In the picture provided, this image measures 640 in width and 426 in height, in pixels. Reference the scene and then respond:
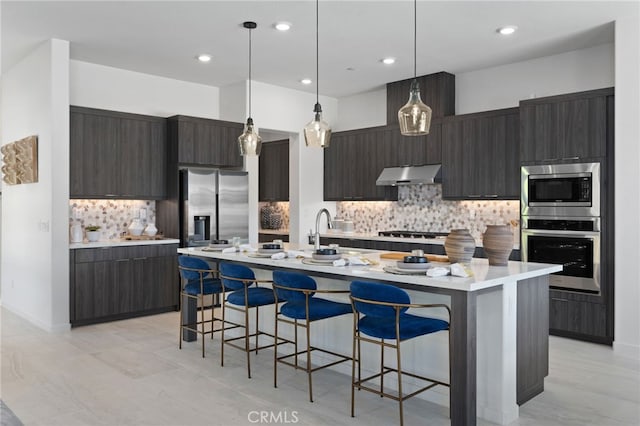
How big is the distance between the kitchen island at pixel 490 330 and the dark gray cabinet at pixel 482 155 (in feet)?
7.76

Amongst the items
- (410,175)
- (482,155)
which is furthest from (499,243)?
(410,175)

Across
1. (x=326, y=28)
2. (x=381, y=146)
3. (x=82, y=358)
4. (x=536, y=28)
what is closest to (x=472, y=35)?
(x=536, y=28)

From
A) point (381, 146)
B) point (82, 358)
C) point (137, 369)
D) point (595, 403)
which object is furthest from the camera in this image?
point (381, 146)

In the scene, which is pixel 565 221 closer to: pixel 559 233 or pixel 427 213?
pixel 559 233

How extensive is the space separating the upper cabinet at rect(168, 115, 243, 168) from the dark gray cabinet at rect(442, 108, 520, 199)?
2779 mm

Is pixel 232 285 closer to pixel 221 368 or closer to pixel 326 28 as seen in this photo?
pixel 221 368

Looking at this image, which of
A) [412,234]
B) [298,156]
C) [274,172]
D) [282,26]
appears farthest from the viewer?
[274,172]

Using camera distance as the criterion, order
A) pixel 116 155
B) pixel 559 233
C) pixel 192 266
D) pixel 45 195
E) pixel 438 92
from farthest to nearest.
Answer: pixel 438 92
pixel 116 155
pixel 45 195
pixel 559 233
pixel 192 266

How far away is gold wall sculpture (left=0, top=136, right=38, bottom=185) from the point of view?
5715 millimetres

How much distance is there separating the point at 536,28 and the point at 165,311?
5.13 meters

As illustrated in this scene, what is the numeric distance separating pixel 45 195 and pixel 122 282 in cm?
125

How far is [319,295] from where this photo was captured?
429 cm

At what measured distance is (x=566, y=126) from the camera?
16.8ft

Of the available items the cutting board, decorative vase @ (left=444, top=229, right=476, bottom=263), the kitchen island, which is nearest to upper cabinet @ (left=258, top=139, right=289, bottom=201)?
the cutting board
